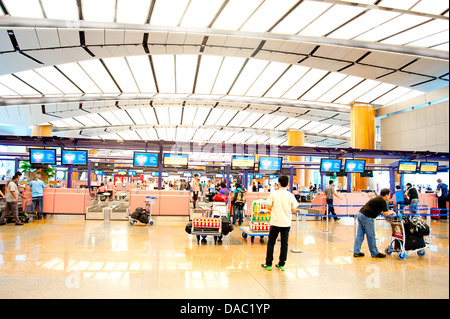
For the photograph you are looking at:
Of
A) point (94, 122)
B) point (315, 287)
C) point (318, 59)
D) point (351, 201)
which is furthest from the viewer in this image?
point (94, 122)

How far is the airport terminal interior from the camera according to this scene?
3012 mm

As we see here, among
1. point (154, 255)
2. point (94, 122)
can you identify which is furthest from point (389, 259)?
point (94, 122)

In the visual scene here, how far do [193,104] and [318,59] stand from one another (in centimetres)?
1402

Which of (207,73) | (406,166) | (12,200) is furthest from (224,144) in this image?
(406,166)

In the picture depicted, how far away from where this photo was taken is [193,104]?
29.1m

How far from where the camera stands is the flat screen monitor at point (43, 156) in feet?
44.4

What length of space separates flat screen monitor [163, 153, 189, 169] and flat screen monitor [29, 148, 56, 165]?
16.3 feet

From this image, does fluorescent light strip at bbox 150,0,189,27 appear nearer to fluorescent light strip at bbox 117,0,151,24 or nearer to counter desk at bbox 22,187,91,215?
fluorescent light strip at bbox 117,0,151,24

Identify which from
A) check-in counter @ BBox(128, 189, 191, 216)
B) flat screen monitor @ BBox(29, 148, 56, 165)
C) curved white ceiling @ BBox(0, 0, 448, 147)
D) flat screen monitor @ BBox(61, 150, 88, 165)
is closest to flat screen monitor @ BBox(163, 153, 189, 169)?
check-in counter @ BBox(128, 189, 191, 216)

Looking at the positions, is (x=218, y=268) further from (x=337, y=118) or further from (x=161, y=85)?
(x=337, y=118)

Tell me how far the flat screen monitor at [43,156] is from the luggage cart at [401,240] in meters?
13.4

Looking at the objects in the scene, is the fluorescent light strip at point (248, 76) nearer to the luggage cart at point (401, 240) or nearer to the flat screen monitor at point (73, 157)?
the flat screen monitor at point (73, 157)

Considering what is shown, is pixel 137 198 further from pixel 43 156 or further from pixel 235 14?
pixel 235 14

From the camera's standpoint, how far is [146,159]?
1397 centimetres
